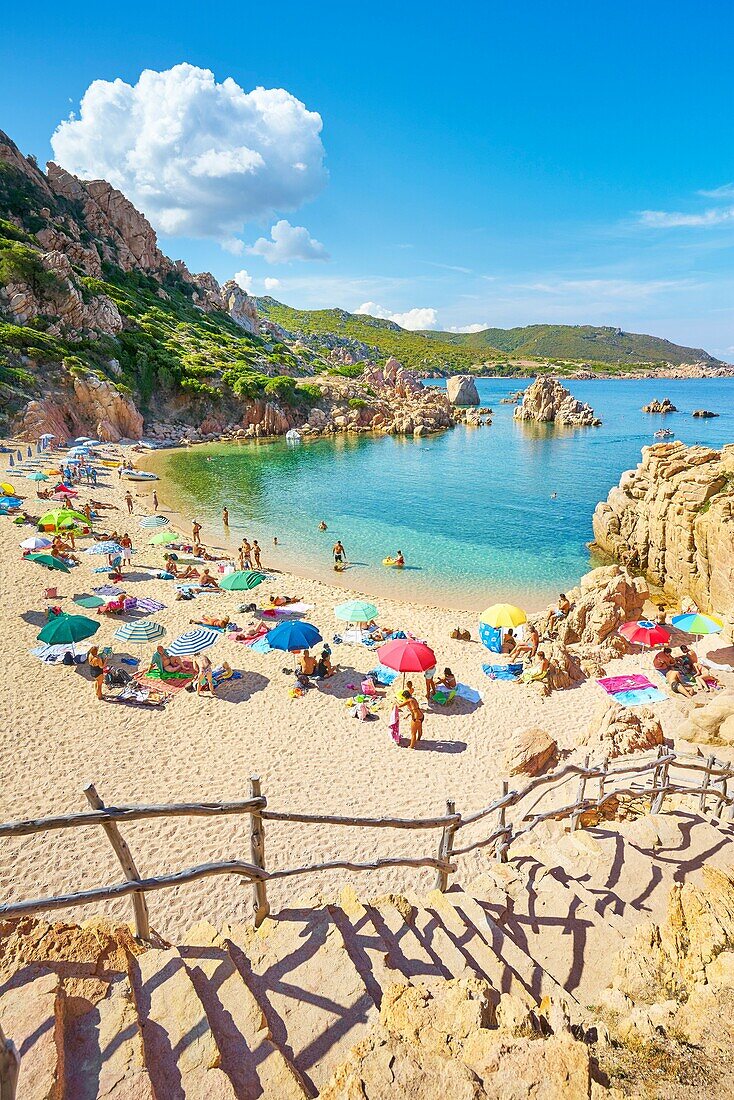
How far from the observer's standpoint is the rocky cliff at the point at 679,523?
20547 mm

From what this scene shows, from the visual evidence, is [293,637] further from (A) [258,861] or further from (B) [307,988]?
(B) [307,988]

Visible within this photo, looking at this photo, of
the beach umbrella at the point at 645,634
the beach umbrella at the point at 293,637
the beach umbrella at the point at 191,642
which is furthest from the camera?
the beach umbrella at the point at 645,634

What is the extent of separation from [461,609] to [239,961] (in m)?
18.3

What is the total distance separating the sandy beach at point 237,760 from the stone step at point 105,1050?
13.2 ft

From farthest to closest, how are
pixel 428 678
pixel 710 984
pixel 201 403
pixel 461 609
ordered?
pixel 201 403, pixel 461 609, pixel 428 678, pixel 710 984

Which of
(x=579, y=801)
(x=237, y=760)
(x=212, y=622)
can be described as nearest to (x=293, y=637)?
(x=237, y=760)

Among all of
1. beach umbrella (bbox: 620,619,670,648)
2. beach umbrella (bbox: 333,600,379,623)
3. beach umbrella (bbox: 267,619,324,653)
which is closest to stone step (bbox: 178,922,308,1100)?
beach umbrella (bbox: 267,619,324,653)

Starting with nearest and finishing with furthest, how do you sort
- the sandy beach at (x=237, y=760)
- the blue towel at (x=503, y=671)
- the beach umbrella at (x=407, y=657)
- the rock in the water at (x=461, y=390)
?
1. the sandy beach at (x=237, y=760)
2. the beach umbrella at (x=407, y=657)
3. the blue towel at (x=503, y=671)
4. the rock in the water at (x=461, y=390)

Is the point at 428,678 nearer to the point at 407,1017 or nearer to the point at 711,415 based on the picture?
the point at 407,1017

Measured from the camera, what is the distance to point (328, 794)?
10500 millimetres

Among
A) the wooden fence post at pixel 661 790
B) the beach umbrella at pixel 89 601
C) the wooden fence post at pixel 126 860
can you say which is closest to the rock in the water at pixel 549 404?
the beach umbrella at pixel 89 601

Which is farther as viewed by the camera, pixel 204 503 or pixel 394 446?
pixel 394 446

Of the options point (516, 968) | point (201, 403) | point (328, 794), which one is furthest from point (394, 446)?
point (516, 968)

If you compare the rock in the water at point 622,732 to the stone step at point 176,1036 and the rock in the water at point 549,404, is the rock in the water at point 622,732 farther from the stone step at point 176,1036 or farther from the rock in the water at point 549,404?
the rock in the water at point 549,404
